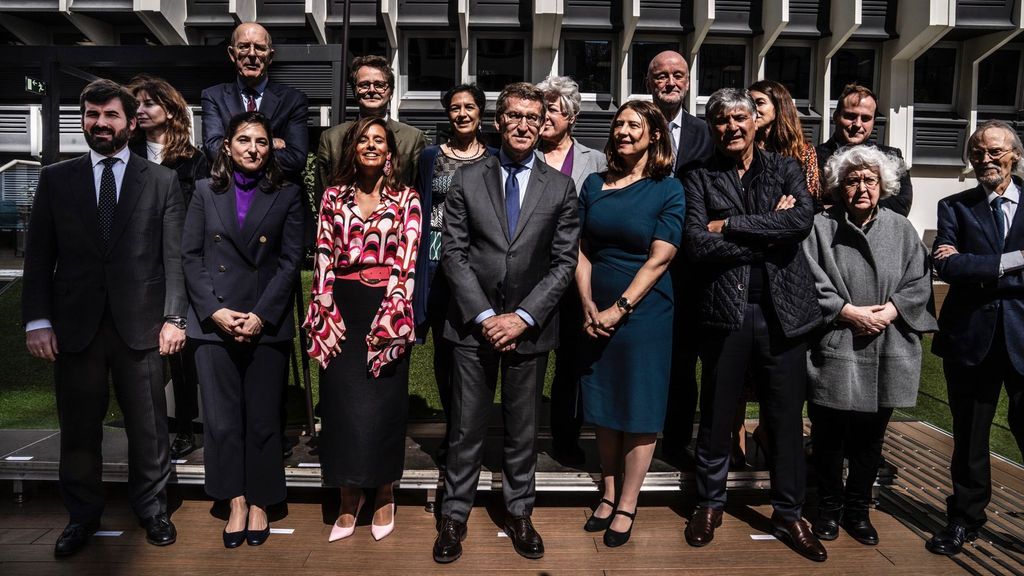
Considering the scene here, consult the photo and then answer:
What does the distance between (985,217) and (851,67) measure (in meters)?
15.2

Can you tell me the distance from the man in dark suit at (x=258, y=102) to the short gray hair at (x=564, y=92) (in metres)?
1.33

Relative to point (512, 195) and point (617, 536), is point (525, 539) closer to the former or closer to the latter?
point (617, 536)

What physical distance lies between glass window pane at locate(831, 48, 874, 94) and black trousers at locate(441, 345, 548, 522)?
1600 cm

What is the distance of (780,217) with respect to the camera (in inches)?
126

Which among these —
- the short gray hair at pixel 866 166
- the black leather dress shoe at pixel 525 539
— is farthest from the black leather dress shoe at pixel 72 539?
the short gray hair at pixel 866 166

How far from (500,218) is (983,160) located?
7.68 ft

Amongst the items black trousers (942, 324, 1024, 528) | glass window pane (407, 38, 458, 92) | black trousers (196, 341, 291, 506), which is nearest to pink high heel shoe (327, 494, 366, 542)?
black trousers (196, 341, 291, 506)

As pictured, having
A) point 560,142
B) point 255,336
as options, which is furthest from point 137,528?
point 560,142

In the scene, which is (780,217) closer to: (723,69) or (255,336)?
(255,336)

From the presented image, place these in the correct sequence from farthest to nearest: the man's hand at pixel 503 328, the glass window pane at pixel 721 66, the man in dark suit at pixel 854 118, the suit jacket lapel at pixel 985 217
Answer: the glass window pane at pixel 721 66, the man in dark suit at pixel 854 118, the suit jacket lapel at pixel 985 217, the man's hand at pixel 503 328

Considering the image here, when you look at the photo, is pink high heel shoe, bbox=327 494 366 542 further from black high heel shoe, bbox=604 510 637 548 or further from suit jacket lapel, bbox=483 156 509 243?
suit jacket lapel, bbox=483 156 509 243

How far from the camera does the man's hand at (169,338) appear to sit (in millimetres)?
3279

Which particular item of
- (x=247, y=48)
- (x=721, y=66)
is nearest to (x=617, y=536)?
(x=247, y=48)

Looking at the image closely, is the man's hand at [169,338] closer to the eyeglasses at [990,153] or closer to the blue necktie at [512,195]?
the blue necktie at [512,195]
